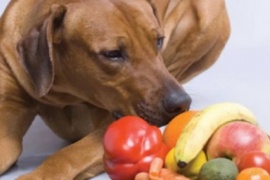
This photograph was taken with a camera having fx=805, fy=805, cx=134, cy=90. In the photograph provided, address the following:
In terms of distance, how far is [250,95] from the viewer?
3.23m

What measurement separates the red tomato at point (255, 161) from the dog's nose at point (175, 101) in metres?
0.41

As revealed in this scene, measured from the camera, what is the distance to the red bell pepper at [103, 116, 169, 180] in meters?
1.98

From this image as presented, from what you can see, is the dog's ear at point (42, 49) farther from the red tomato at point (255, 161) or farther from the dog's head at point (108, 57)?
the red tomato at point (255, 161)

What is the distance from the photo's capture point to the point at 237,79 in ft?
11.5

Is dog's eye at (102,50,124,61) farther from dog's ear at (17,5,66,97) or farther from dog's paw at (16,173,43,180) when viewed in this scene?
dog's paw at (16,173,43,180)

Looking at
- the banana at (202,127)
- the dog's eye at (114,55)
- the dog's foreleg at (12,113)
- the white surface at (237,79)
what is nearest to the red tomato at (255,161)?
the banana at (202,127)

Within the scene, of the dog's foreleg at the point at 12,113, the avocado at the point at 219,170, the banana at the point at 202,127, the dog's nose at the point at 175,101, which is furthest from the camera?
the dog's foreleg at the point at 12,113

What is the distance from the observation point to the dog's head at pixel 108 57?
2266 millimetres

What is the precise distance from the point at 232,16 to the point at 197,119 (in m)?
2.17

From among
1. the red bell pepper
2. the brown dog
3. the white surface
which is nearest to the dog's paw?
the brown dog

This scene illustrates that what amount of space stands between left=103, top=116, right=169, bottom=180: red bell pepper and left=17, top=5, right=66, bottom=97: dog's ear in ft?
1.31

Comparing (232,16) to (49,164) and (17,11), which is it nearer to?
(17,11)

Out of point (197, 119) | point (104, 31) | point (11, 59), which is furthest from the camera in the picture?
point (11, 59)

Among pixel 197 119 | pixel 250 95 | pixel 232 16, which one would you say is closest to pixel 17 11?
pixel 197 119
